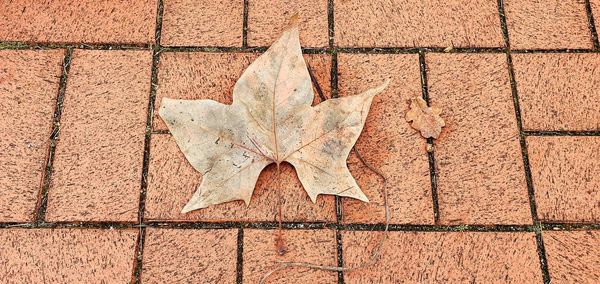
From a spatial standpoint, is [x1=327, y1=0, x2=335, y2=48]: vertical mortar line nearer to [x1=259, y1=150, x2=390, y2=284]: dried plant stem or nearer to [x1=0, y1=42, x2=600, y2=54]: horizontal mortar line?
[x1=0, y1=42, x2=600, y2=54]: horizontal mortar line

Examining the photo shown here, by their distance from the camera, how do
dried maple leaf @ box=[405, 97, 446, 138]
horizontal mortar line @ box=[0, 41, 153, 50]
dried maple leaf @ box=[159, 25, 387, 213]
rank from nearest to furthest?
dried maple leaf @ box=[159, 25, 387, 213], dried maple leaf @ box=[405, 97, 446, 138], horizontal mortar line @ box=[0, 41, 153, 50]

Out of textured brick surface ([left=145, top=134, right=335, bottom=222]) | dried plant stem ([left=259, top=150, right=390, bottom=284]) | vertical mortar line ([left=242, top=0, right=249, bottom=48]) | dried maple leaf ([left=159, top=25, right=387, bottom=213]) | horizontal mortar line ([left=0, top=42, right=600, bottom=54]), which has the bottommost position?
dried plant stem ([left=259, top=150, right=390, bottom=284])

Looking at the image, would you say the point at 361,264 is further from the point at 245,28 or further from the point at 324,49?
the point at 245,28

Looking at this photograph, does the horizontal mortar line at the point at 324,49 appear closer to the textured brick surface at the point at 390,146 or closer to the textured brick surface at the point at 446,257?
the textured brick surface at the point at 390,146

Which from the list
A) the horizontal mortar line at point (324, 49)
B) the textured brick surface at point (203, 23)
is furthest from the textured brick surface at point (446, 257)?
the textured brick surface at point (203, 23)

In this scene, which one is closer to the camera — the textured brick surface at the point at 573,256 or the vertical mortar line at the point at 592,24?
the textured brick surface at the point at 573,256

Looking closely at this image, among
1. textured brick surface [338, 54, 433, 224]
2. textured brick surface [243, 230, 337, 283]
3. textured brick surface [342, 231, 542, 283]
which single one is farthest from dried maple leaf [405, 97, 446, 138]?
textured brick surface [243, 230, 337, 283]
